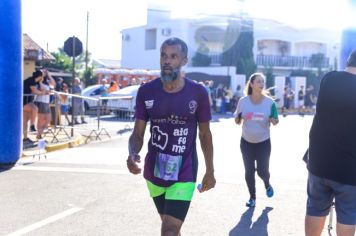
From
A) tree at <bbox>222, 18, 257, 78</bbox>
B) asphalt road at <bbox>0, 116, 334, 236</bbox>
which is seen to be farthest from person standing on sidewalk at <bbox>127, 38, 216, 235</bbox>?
tree at <bbox>222, 18, 257, 78</bbox>

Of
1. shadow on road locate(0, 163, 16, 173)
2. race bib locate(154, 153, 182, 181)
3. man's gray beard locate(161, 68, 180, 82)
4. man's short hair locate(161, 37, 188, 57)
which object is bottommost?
shadow on road locate(0, 163, 16, 173)

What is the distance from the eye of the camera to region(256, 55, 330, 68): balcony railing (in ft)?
161

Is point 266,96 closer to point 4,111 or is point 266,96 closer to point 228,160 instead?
point 228,160

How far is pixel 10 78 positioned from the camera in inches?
395

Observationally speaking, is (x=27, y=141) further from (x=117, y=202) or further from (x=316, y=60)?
(x=316, y=60)

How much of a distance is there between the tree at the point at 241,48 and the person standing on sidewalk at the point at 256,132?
3639cm

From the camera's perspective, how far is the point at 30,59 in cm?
2058

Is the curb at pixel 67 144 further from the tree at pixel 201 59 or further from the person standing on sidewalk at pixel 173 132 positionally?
the tree at pixel 201 59

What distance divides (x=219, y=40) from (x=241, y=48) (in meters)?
4.99

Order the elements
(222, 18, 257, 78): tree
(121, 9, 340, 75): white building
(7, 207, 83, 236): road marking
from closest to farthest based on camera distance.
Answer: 1. (7, 207, 83, 236): road marking
2. (222, 18, 257, 78): tree
3. (121, 9, 340, 75): white building

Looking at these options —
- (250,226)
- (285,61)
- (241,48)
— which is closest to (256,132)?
(250,226)

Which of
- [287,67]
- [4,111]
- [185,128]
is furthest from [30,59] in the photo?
[287,67]

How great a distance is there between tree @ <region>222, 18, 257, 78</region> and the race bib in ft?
130

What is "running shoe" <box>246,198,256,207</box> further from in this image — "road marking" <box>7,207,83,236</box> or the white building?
the white building
